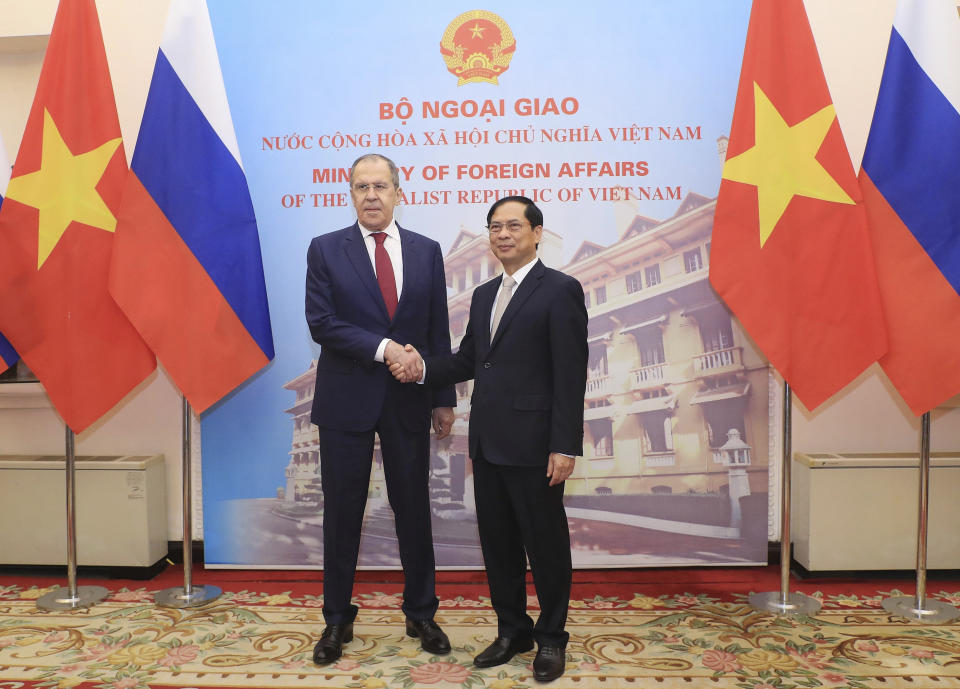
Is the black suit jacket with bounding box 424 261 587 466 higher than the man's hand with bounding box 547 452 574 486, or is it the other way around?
the black suit jacket with bounding box 424 261 587 466

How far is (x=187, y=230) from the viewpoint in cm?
300

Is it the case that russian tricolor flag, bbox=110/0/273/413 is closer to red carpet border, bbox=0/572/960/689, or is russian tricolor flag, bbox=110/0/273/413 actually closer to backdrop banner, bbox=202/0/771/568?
backdrop banner, bbox=202/0/771/568

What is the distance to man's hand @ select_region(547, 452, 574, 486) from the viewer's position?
2307mm

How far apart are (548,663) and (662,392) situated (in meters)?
1.47

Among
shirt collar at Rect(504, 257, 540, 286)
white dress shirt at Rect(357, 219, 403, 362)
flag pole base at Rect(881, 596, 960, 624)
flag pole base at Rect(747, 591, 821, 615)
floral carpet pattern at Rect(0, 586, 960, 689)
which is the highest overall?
white dress shirt at Rect(357, 219, 403, 362)

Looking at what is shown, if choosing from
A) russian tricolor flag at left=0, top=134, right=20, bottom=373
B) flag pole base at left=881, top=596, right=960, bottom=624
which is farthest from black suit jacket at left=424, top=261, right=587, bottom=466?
russian tricolor flag at left=0, top=134, right=20, bottom=373

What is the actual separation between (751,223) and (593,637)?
171cm

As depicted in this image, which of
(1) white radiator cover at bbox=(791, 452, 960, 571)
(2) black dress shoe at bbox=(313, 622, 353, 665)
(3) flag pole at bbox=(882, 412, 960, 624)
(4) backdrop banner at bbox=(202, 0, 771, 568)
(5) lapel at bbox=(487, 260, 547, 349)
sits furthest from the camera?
(4) backdrop banner at bbox=(202, 0, 771, 568)

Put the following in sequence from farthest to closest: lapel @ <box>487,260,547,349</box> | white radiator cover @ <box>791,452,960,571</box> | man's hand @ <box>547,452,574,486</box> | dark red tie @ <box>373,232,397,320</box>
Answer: white radiator cover @ <box>791,452,960,571</box> → dark red tie @ <box>373,232,397,320</box> → lapel @ <box>487,260,547,349</box> → man's hand @ <box>547,452,574,486</box>

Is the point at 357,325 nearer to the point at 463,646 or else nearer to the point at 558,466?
the point at 558,466

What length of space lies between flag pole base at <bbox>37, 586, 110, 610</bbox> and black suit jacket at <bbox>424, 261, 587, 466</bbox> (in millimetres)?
1933

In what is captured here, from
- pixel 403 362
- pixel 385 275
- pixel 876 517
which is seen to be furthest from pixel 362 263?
pixel 876 517

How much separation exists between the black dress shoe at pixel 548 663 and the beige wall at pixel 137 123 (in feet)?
5.22

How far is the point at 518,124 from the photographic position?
3420 millimetres
